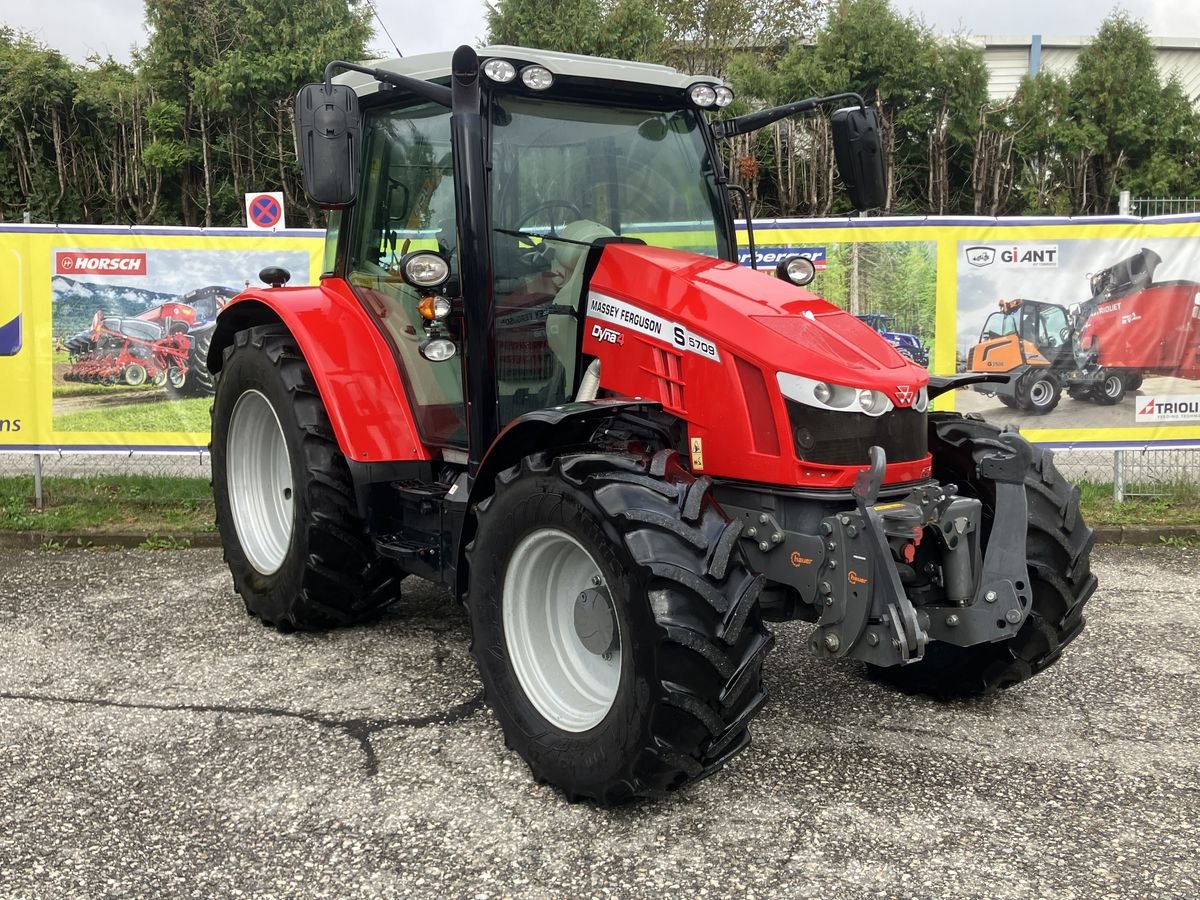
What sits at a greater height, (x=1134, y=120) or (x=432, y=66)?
(x=1134, y=120)

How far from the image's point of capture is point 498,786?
362 centimetres

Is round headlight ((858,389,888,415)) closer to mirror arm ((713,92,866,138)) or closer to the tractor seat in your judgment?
the tractor seat

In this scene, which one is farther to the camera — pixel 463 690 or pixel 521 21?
pixel 521 21

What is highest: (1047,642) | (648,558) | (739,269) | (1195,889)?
(739,269)

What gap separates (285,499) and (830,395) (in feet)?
9.93

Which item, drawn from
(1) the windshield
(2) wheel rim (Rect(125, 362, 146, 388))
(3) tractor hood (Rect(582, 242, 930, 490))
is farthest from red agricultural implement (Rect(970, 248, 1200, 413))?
(2) wheel rim (Rect(125, 362, 146, 388))

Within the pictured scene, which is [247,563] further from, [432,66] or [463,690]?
[432,66]

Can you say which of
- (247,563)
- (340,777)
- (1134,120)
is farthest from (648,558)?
(1134,120)

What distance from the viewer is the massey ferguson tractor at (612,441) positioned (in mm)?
3287

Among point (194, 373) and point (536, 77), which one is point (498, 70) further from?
point (194, 373)

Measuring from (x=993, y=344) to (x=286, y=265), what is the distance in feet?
16.9

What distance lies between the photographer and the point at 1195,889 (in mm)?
2998

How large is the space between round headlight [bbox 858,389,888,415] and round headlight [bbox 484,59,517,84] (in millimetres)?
1700

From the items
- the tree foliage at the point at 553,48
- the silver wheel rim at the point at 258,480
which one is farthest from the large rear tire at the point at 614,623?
the tree foliage at the point at 553,48
